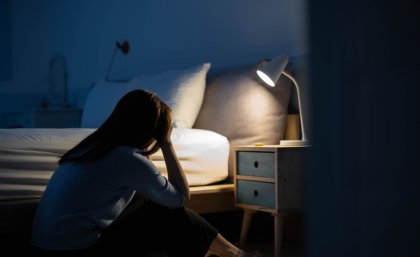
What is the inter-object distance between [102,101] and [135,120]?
1.76 meters

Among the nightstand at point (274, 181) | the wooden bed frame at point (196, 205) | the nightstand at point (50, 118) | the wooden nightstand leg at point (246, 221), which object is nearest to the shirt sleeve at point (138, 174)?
the wooden bed frame at point (196, 205)

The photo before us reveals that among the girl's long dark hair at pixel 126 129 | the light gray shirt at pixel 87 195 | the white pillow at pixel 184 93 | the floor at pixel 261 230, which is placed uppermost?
the white pillow at pixel 184 93

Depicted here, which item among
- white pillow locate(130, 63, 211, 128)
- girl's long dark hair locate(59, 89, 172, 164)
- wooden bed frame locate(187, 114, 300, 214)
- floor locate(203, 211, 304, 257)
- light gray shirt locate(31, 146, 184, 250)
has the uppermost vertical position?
white pillow locate(130, 63, 211, 128)

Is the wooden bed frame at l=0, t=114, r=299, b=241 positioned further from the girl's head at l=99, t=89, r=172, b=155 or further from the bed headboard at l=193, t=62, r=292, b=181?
the girl's head at l=99, t=89, r=172, b=155

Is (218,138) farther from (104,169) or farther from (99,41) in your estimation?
(99,41)

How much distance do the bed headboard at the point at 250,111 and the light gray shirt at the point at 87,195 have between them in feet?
3.33

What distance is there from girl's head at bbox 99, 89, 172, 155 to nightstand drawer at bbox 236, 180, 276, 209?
2.24 feet

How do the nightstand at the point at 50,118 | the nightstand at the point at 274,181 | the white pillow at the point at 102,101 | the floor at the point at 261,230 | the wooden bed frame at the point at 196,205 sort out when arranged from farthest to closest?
the nightstand at the point at 50,118 < the white pillow at the point at 102,101 < the floor at the point at 261,230 < the nightstand at the point at 274,181 < the wooden bed frame at the point at 196,205

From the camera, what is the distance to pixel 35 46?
18.8ft

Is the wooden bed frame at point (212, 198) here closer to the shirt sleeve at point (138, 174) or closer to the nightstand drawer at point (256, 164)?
the nightstand drawer at point (256, 164)

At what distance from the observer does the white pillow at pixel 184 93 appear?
296 cm

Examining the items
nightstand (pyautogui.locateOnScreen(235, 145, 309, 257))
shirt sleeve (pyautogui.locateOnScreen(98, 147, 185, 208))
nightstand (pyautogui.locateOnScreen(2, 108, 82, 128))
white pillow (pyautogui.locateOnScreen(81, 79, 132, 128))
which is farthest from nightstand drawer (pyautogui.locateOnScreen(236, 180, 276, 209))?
nightstand (pyautogui.locateOnScreen(2, 108, 82, 128))

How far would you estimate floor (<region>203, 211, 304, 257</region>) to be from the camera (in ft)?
8.90

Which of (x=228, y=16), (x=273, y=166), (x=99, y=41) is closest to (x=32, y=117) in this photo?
(x=99, y=41)
